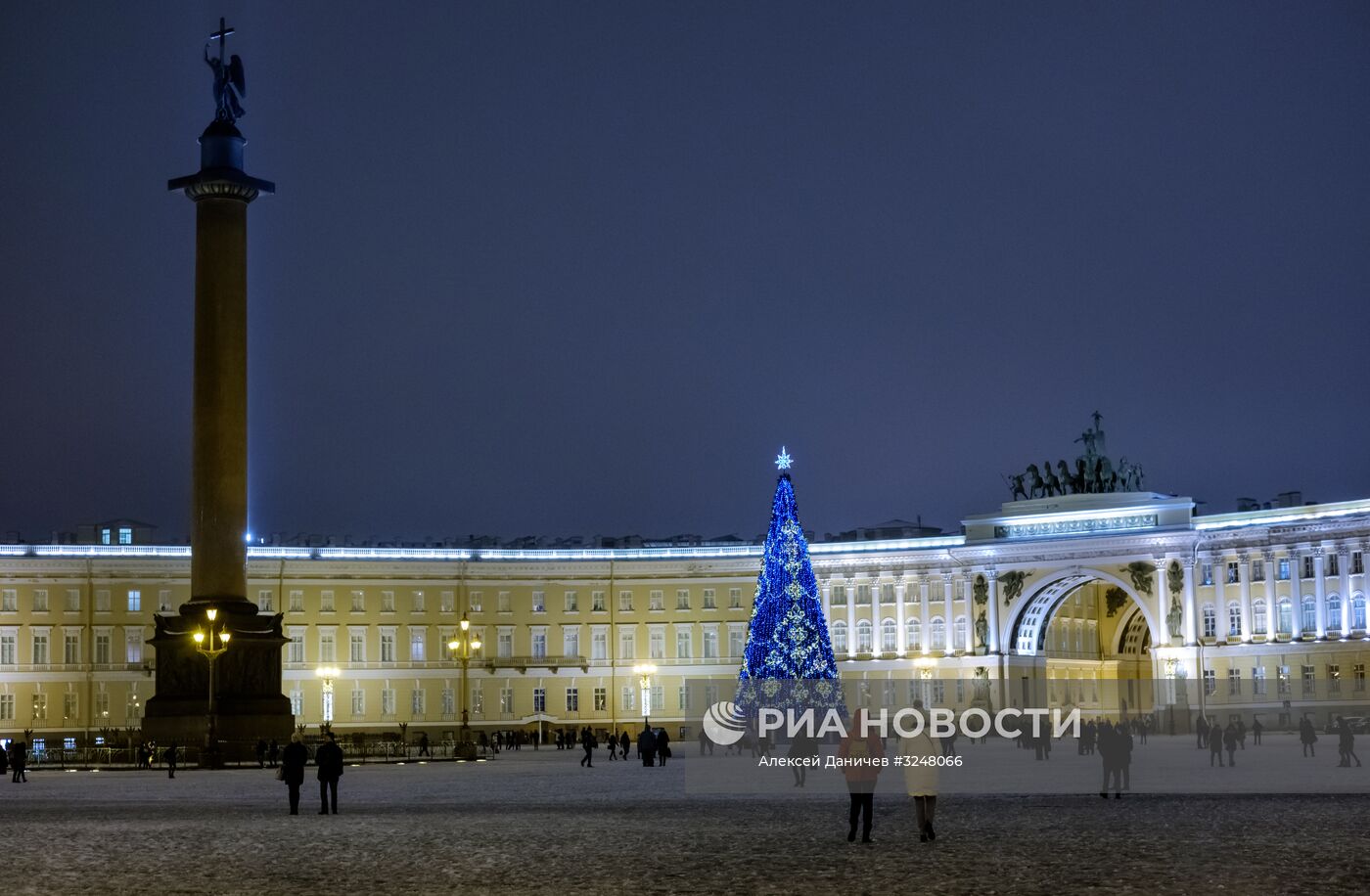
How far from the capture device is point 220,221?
5184 cm

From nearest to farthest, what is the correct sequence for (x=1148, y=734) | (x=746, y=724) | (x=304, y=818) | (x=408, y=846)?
(x=408, y=846) < (x=304, y=818) < (x=746, y=724) < (x=1148, y=734)

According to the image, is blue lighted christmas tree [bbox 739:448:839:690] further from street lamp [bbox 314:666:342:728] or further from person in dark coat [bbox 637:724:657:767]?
street lamp [bbox 314:666:342:728]

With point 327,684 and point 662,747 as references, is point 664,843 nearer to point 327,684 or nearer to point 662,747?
point 662,747

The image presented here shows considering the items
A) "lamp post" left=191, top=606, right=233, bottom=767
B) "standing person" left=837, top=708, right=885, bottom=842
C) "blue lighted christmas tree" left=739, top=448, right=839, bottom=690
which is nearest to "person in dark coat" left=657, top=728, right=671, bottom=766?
"blue lighted christmas tree" left=739, top=448, right=839, bottom=690

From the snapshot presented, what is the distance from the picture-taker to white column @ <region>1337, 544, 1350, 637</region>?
8225 centimetres

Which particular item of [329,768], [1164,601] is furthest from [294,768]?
[1164,601]

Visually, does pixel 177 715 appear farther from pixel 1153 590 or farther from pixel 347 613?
pixel 1153 590

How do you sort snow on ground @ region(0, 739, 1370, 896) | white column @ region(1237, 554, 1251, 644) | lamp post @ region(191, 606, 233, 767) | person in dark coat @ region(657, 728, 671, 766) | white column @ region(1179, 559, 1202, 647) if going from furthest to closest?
white column @ region(1179, 559, 1202, 647)
white column @ region(1237, 554, 1251, 644)
person in dark coat @ region(657, 728, 671, 766)
lamp post @ region(191, 606, 233, 767)
snow on ground @ region(0, 739, 1370, 896)

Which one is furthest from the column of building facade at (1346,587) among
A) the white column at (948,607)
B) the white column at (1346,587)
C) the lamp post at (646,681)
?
the lamp post at (646,681)

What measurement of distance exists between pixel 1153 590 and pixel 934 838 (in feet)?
227

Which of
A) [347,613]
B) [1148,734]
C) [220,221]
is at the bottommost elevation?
[1148,734]

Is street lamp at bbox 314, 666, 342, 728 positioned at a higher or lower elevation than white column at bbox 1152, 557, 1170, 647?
lower

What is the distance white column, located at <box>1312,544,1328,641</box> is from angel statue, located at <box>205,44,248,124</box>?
51176mm

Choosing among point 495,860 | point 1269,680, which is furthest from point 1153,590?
point 495,860
